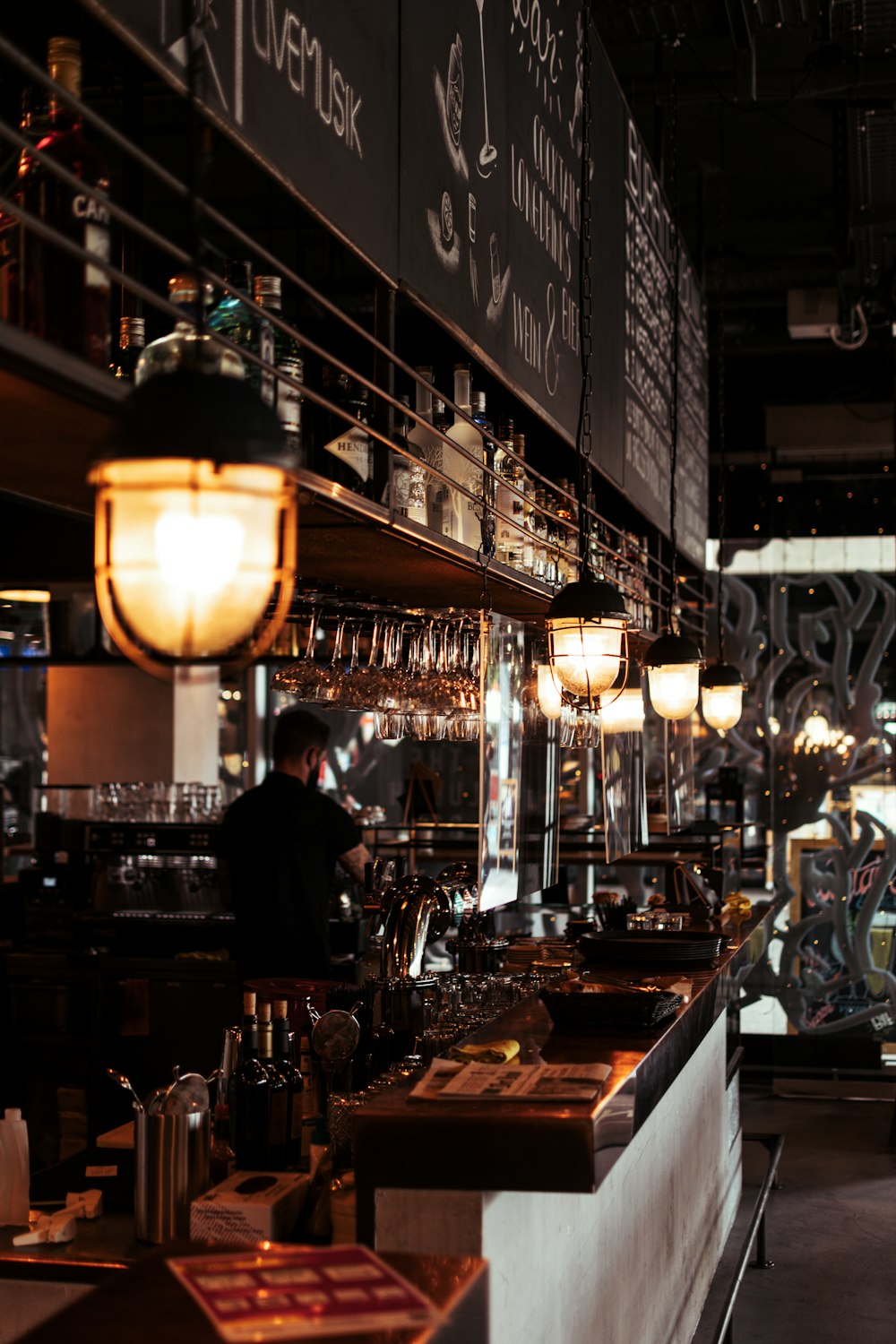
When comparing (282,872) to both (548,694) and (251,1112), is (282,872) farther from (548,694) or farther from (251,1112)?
(251,1112)

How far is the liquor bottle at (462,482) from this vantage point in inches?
137

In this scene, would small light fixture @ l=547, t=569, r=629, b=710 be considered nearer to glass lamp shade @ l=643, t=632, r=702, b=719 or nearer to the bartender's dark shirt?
glass lamp shade @ l=643, t=632, r=702, b=719

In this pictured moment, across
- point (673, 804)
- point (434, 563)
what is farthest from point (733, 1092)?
point (434, 563)

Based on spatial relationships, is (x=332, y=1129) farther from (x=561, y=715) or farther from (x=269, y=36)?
(x=561, y=715)

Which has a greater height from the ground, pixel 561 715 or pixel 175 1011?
pixel 561 715

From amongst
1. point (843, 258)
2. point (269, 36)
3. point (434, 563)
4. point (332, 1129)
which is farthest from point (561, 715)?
point (843, 258)

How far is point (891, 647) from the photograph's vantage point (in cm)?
907

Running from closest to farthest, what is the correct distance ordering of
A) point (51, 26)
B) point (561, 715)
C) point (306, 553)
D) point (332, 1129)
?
point (51, 26) < point (332, 1129) < point (306, 553) < point (561, 715)

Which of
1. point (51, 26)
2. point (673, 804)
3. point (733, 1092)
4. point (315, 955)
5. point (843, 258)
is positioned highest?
point (843, 258)

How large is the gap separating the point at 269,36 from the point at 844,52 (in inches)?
154

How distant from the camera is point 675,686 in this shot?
4750 mm

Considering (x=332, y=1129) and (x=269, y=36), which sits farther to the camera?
(x=332, y=1129)

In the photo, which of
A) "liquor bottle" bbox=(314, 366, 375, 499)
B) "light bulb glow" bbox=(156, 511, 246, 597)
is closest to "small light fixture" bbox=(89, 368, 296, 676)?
"light bulb glow" bbox=(156, 511, 246, 597)

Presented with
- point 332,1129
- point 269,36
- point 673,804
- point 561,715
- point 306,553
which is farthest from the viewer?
point 673,804
